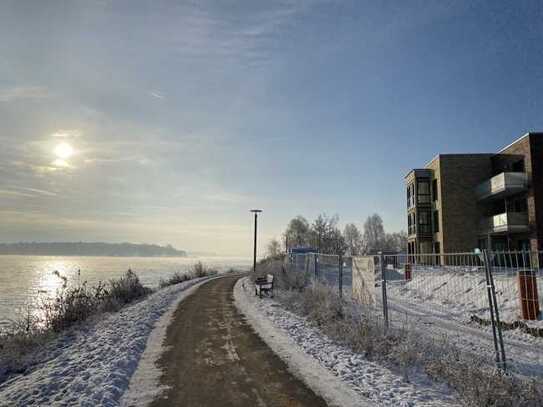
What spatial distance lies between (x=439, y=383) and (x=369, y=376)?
1.10m

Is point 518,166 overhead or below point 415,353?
overhead

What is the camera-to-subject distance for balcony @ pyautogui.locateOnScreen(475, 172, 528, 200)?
85.3 feet

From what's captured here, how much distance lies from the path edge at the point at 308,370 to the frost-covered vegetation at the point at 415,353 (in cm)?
119

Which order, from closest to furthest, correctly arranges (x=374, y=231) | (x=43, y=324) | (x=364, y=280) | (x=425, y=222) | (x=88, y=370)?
(x=88, y=370) → (x=364, y=280) → (x=43, y=324) → (x=425, y=222) → (x=374, y=231)

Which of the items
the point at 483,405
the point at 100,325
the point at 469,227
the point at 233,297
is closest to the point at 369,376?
the point at 483,405

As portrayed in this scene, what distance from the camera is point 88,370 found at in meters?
6.25

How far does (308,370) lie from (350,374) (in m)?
0.74

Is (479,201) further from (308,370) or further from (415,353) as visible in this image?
(308,370)

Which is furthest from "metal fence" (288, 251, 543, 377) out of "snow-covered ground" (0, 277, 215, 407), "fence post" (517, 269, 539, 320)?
"snow-covered ground" (0, 277, 215, 407)

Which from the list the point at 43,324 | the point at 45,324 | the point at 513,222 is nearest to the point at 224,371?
the point at 45,324

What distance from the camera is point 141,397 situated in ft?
17.0

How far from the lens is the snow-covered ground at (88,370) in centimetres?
519

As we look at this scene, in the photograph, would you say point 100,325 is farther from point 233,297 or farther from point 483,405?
point 483,405

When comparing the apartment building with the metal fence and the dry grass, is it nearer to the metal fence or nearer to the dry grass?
the metal fence
